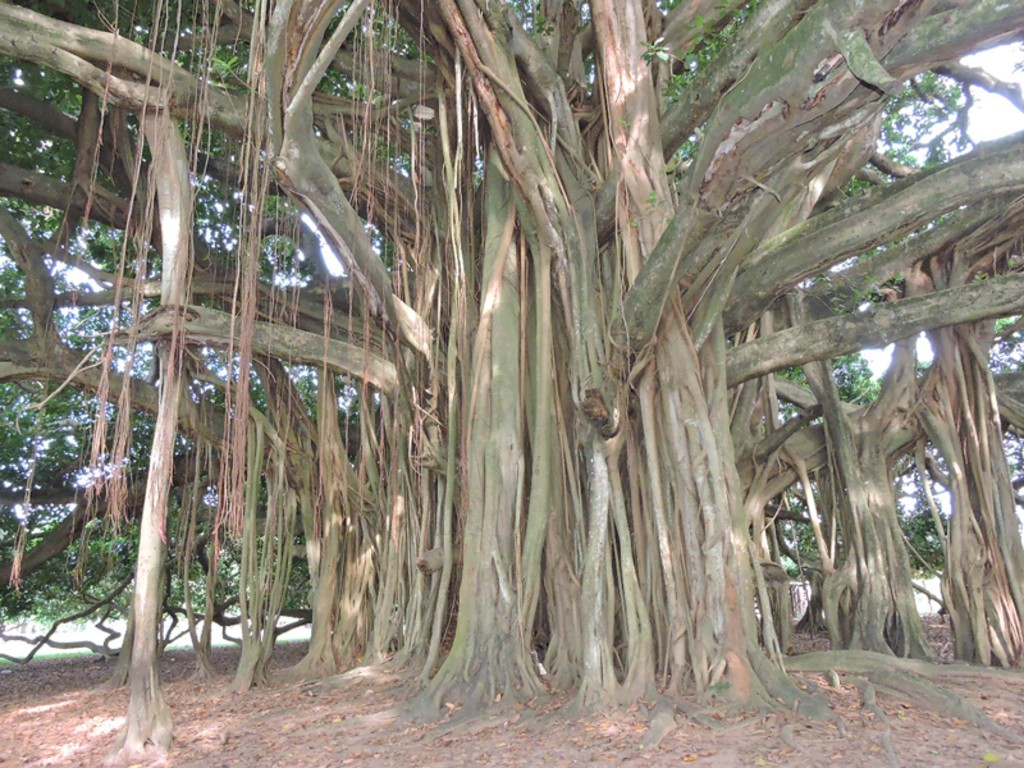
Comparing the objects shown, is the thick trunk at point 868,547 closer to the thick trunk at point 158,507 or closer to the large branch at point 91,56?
the thick trunk at point 158,507

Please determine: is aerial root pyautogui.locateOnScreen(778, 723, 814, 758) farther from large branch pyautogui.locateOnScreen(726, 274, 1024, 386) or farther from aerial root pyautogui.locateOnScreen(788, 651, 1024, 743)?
large branch pyautogui.locateOnScreen(726, 274, 1024, 386)

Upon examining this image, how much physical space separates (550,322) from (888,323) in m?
1.60

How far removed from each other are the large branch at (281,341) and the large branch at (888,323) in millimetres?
2044

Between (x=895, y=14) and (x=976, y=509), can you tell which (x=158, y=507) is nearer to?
(x=895, y=14)

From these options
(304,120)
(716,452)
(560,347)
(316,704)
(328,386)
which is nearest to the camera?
(304,120)

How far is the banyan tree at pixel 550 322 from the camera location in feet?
9.70

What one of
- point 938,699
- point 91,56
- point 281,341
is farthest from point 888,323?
point 91,56

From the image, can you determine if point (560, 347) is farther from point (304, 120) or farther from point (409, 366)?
point (304, 120)

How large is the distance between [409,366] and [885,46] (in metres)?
3.05

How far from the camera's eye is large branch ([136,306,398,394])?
372 cm

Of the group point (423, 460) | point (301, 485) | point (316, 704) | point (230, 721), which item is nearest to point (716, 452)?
point (423, 460)

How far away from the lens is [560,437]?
3.94 metres

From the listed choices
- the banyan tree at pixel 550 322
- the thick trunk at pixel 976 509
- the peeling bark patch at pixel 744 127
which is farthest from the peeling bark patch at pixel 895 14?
the thick trunk at pixel 976 509

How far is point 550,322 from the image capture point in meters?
4.03
